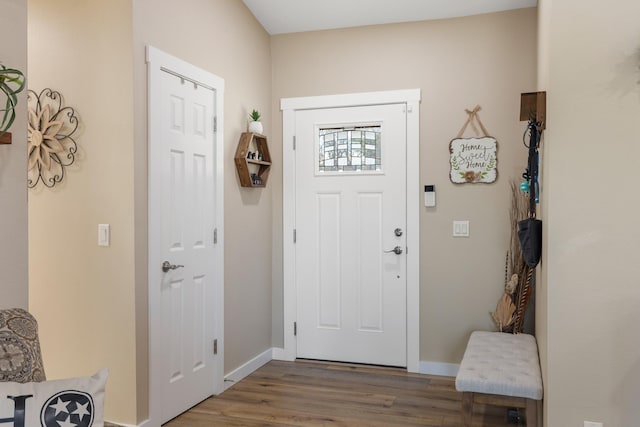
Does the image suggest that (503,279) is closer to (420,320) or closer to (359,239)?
(420,320)

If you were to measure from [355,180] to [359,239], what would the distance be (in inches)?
18.7

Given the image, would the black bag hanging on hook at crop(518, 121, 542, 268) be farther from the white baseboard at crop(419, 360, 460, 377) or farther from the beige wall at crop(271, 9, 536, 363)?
the white baseboard at crop(419, 360, 460, 377)

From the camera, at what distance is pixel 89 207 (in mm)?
2891

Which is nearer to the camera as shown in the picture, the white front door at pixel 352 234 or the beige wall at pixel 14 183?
the beige wall at pixel 14 183

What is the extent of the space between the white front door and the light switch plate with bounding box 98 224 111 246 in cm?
183

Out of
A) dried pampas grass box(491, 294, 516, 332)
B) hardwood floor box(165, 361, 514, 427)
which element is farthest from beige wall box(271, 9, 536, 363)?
hardwood floor box(165, 361, 514, 427)

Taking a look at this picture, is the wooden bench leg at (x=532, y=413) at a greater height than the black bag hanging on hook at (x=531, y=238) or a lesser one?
lesser

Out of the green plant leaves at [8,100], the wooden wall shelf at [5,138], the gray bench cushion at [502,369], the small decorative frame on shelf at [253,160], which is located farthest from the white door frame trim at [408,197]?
the wooden wall shelf at [5,138]

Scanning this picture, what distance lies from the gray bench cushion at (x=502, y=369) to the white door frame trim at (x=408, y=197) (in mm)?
817

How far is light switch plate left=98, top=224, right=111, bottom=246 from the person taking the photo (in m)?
2.84

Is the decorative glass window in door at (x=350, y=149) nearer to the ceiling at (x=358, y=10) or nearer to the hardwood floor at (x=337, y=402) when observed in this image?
Answer: the ceiling at (x=358, y=10)

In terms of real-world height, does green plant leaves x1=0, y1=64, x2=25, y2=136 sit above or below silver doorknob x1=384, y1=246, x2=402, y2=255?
above

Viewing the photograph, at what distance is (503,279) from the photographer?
3.89m

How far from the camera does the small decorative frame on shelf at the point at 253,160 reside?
384 centimetres
